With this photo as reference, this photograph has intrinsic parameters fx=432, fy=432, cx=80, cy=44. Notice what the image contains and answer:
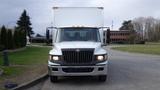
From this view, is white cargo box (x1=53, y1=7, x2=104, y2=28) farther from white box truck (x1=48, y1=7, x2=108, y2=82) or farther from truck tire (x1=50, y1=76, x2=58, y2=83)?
truck tire (x1=50, y1=76, x2=58, y2=83)

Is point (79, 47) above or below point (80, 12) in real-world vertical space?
below

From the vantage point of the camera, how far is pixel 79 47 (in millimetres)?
15922

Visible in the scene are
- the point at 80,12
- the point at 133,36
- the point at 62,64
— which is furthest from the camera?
the point at 133,36

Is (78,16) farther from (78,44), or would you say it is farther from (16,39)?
(16,39)

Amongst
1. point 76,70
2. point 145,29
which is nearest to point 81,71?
point 76,70

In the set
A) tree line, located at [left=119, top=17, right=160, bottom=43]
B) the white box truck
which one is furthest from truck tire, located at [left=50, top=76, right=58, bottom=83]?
tree line, located at [left=119, top=17, right=160, bottom=43]

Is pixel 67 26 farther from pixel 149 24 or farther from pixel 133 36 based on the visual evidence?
pixel 149 24

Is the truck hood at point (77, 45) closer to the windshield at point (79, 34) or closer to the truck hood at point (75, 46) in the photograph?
the truck hood at point (75, 46)

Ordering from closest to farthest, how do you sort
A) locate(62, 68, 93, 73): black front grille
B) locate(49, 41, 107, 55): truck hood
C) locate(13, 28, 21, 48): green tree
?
locate(62, 68, 93, 73): black front grille < locate(49, 41, 107, 55): truck hood < locate(13, 28, 21, 48): green tree

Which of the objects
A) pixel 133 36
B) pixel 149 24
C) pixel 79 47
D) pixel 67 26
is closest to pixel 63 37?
pixel 67 26

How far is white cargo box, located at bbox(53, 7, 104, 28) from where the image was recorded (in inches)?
727

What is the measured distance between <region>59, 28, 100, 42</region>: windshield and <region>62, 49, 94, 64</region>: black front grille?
1784mm

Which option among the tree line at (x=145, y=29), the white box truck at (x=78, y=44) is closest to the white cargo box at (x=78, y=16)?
the white box truck at (x=78, y=44)

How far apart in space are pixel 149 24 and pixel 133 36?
63.7 feet
